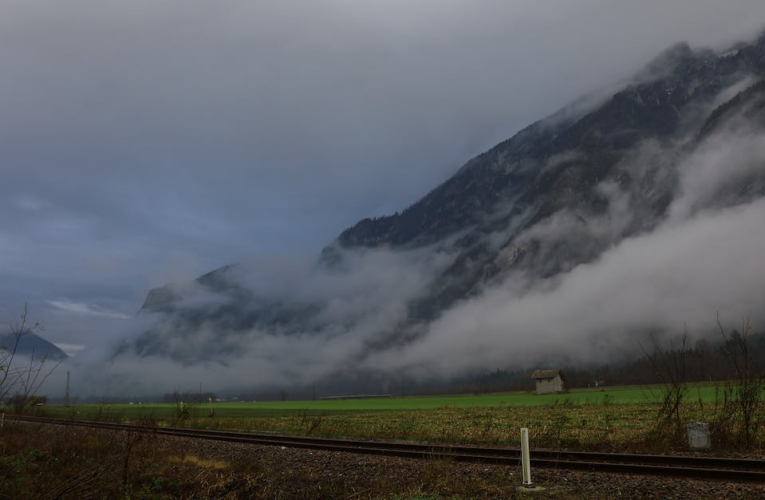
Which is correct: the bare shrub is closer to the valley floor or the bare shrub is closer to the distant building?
the valley floor

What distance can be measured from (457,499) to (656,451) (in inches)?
419

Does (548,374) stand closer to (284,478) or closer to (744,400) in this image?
(744,400)

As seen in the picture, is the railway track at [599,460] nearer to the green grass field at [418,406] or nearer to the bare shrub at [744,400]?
the bare shrub at [744,400]

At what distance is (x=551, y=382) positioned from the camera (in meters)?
137

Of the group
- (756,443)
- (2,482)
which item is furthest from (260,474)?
(756,443)

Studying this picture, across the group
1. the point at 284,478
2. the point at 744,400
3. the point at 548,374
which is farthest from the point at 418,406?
the point at 284,478

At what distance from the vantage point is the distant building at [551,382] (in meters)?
136

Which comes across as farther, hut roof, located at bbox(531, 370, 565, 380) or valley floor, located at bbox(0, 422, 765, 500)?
hut roof, located at bbox(531, 370, 565, 380)

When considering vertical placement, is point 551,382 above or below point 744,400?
below

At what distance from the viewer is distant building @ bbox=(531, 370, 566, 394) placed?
136 m

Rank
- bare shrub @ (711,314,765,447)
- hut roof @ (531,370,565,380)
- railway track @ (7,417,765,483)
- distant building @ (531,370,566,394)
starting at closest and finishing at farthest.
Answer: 1. railway track @ (7,417,765,483)
2. bare shrub @ (711,314,765,447)
3. distant building @ (531,370,566,394)
4. hut roof @ (531,370,565,380)

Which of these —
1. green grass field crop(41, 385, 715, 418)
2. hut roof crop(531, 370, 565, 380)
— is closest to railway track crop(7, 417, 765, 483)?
green grass field crop(41, 385, 715, 418)

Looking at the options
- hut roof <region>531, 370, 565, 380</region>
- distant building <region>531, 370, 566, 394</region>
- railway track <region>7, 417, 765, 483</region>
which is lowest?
distant building <region>531, 370, 566, 394</region>

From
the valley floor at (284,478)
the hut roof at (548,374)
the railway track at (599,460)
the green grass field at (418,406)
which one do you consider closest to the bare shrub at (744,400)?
the railway track at (599,460)
